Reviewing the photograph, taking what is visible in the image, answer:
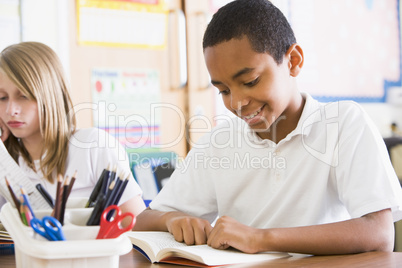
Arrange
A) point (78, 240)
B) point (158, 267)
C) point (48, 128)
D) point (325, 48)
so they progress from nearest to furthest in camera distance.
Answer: point (78, 240), point (158, 267), point (48, 128), point (325, 48)

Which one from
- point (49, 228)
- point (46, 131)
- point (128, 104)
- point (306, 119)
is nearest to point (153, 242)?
point (49, 228)

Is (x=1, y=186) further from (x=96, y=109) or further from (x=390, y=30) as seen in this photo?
(x=390, y=30)

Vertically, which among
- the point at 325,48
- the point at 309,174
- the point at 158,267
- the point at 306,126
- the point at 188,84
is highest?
the point at 325,48

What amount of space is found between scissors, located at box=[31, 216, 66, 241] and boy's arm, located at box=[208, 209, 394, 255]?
1.11ft

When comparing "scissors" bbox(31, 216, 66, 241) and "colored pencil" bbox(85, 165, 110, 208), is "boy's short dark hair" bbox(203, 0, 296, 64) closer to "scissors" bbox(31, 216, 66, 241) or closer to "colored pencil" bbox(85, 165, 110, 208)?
"colored pencil" bbox(85, 165, 110, 208)

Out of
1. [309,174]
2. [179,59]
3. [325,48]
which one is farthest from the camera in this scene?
[325,48]

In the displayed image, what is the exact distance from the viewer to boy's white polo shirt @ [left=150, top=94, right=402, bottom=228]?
976 mm

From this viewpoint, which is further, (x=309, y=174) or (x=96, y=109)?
(x=96, y=109)

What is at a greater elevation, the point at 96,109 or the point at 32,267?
the point at 96,109

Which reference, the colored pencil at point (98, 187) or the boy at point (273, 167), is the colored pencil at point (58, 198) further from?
the boy at point (273, 167)

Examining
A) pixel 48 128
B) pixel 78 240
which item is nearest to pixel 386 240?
pixel 78 240

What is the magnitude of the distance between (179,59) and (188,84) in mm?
145

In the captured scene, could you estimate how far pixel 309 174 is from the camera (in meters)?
1.09

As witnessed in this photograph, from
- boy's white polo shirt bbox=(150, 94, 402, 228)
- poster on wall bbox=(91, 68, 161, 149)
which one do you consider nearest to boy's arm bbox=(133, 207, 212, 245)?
boy's white polo shirt bbox=(150, 94, 402, 228)
